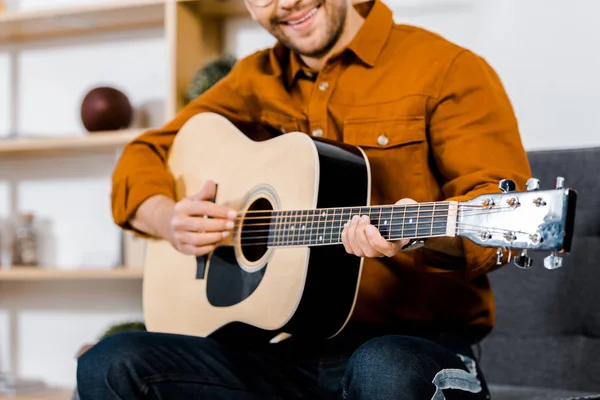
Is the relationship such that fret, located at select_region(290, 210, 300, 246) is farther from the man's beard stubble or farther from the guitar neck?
the man's beard stubble

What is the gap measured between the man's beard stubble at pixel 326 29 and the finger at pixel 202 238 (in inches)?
15.3

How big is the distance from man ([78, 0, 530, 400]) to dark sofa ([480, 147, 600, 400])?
0.39 m

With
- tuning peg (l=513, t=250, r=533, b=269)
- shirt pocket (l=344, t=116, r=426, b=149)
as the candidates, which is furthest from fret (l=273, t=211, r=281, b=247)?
tuning peg (l=513, t=250, r=533, b=269)

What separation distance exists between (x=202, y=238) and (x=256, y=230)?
11cm

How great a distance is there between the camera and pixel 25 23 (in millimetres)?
2615

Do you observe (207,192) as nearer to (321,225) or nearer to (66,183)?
(321,225)

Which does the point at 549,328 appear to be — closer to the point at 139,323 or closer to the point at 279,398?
the point at 279,398

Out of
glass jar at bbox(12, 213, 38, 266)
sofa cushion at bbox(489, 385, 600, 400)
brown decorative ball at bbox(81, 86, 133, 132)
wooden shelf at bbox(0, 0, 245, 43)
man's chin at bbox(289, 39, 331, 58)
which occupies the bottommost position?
sofa cushion at bbox(489, 385, 600, 400)

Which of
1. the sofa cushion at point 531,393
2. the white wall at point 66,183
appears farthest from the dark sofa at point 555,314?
the white wall at point 66,183

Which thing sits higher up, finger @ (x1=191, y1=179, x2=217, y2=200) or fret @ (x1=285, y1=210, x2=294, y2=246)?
finger @ (x1=191, y1=179, x2=217, y2=200)

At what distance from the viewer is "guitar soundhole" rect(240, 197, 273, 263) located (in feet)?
4.20

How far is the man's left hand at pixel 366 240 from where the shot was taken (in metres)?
1.02

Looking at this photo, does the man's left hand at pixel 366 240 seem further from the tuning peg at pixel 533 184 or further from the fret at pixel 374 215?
the tuning peg at pixel 533 184

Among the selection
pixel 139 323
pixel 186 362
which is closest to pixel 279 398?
pixel 186 362
